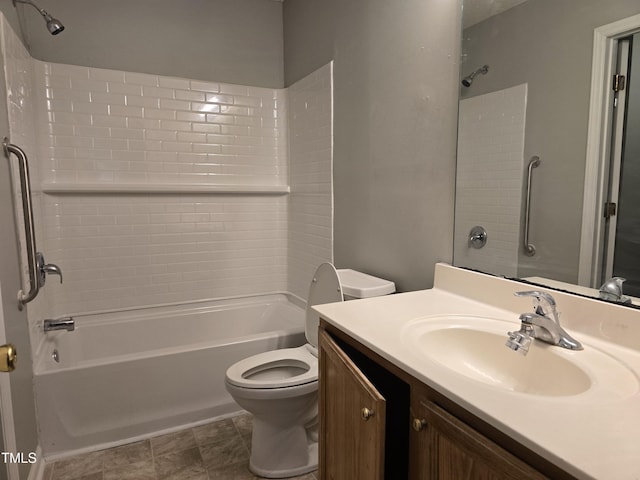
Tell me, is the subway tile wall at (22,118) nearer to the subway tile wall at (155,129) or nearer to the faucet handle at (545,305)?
the subway tile wall at (155,129)

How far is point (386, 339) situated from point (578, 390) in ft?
1.45

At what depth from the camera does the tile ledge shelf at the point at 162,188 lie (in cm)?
252

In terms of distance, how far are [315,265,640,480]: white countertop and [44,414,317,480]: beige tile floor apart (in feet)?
3.56

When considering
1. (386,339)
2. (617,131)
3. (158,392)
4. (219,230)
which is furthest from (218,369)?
(617,131)

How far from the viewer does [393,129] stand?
194cm

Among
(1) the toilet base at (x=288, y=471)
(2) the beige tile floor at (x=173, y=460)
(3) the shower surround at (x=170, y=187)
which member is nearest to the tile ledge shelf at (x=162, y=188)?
Result: (3) the shower surround at (x=170, y=187)

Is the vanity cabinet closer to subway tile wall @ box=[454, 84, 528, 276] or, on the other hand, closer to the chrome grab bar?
subway tile wall @ box=[454, 84, 528, 276]

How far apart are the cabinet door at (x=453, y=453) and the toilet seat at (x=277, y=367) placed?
1.00 meters

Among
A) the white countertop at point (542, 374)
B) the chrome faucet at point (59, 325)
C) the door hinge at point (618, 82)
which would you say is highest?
the door hinge at point (618, 82)

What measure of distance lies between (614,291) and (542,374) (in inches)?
12.1

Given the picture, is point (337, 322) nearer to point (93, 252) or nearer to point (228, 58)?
point (93, 252)

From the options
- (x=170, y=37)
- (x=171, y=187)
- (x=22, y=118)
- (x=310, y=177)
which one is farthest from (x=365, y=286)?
(x=170, y=37)

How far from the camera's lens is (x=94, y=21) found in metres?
2.53

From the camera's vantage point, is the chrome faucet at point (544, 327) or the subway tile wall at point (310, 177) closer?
the chrome faucet at point (544, 327)
